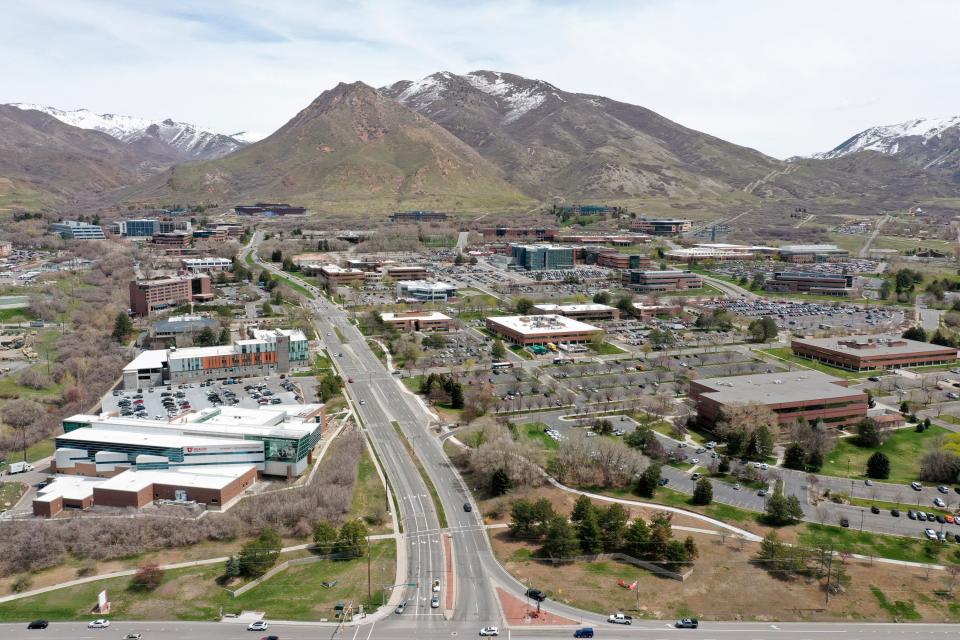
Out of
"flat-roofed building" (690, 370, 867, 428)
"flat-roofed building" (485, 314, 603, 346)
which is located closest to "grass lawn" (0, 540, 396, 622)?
"flat-roofed building" (690, 370, 867, 428)

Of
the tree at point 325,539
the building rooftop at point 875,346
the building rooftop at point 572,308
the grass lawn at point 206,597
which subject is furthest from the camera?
the building rooftop at point 572,308

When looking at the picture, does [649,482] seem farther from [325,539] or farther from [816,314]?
[816,314]

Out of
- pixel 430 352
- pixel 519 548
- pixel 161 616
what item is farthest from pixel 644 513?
pixel 430 352

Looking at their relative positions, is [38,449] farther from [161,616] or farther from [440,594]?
[440,594]

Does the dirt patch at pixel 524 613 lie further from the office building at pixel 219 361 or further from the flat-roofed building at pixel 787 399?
the office building at pixel 219 361

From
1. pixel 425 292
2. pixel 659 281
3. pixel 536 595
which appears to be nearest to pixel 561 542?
pixel 536 595

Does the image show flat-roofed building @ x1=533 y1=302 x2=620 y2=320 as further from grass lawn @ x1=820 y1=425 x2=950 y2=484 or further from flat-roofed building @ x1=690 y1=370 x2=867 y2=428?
grass lawn @ x1=820 y1=425 x2=950 y2=484

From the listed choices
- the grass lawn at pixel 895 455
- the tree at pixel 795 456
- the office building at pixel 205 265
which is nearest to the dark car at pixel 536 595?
the tree at pixel 795 456
